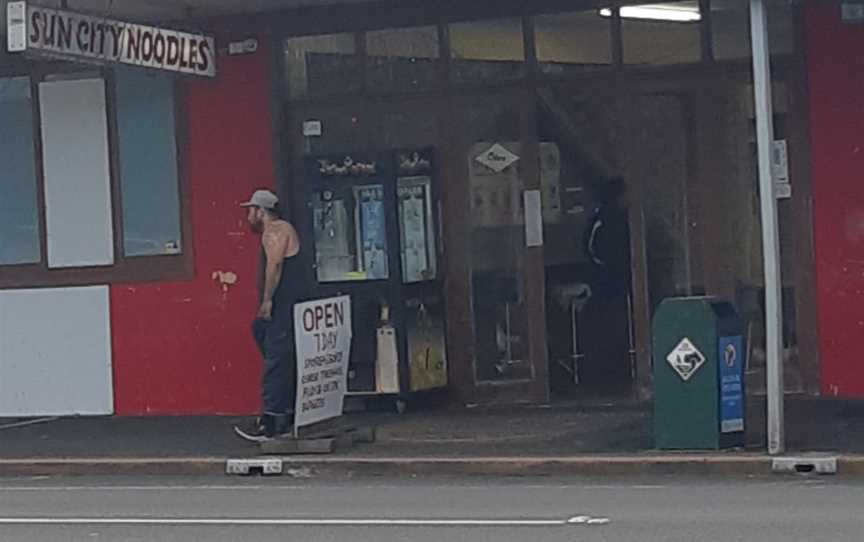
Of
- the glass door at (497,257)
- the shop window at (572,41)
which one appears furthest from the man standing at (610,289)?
the shop window at (572,41)

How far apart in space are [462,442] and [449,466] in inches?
41.9

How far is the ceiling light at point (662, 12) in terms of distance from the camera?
653 inches

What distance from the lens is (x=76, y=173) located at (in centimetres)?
1842

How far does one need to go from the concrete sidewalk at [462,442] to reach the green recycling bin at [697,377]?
0.69ft

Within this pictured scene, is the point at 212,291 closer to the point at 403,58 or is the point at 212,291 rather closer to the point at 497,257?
the point at 497,257

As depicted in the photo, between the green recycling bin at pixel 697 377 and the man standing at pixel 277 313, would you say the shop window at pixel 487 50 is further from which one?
the green recycling bin at pixel 697 377

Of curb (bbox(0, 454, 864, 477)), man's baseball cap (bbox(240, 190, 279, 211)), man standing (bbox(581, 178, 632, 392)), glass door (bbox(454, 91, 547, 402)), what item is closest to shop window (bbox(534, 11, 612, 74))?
glass door (bbox(454, 91, 547, 402))

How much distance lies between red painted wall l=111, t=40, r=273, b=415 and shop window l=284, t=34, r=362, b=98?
0.26 metres

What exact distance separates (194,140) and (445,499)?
627 centimetres

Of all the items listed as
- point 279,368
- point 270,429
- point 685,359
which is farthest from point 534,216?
point 685,359

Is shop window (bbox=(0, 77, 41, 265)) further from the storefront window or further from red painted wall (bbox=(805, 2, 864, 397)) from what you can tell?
red painted wall (bbox=(805, 2, 864, 397))

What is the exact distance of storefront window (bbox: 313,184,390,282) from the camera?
677 inches

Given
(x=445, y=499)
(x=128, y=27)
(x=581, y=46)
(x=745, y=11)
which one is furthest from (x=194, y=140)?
(x=445, y=499)

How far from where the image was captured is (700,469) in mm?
13680
